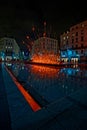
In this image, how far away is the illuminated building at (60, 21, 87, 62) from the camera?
49844mm

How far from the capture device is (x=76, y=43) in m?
53.6

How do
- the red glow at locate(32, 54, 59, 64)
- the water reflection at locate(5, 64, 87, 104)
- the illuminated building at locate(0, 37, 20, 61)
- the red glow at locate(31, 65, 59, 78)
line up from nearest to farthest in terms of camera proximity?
the water reflection at locate(5, 64, 87, 104) → the red glow at locate(31, 65, 59, 78) → the red glow at locate(32, 54, 59, 64) → the illuminated building at locate(0, 37, 20, 61)

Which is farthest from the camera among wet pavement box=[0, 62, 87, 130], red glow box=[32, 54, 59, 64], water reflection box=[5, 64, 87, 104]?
red glow box=[32, 54, 59, 64]

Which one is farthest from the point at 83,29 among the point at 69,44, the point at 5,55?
the point at 5,55

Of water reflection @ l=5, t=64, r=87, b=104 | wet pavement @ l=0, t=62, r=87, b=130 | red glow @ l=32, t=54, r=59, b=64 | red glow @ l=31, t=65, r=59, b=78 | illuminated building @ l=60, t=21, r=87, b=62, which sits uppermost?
illuminated building @ l=60, t=21, r=87, b=62

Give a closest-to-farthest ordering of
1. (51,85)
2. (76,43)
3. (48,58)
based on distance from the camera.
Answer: (51,85) < (48,58) < (76,43)

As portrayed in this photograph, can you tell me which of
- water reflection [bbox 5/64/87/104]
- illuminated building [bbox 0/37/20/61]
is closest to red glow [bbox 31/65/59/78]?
water reflection [bbox 5/64/87/104]

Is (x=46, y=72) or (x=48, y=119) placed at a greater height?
(x=48, y=119)

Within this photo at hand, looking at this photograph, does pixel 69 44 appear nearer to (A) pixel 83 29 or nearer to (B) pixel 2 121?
(A) pixel 83 29

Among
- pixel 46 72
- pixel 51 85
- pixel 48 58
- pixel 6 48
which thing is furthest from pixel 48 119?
pixel 6 48

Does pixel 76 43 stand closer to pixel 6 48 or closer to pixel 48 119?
pixel 48 119

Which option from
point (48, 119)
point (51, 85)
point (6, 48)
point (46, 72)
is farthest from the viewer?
point (6, 48)

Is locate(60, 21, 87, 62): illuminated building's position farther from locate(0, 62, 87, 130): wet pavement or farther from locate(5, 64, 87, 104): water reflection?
locate(0, 62, 87, 130): wet pavement

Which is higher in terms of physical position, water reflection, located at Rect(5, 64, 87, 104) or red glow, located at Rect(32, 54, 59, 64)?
red glow, located at Rect(32, 54, 59, 64)
